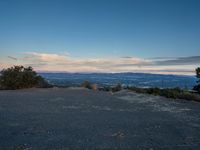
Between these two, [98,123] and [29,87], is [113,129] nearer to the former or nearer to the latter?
[98,123]

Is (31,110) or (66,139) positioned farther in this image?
(31,110)

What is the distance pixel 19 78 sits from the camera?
31.5 m

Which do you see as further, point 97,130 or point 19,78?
point 19,78

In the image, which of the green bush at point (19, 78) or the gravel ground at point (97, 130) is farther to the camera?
the green bush at point (19, 78)

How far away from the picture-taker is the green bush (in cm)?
3115

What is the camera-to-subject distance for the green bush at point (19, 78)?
31153mm

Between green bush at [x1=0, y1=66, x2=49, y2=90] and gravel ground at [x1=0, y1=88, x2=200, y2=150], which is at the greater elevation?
green bush at [x1=0, y1=66, x2=49, y2=90]

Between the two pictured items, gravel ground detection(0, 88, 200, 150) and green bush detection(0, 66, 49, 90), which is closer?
gravel ground detection(0, 88, 200, 150)

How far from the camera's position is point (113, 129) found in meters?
10.8

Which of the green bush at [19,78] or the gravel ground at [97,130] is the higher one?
the green bush at [19,78]

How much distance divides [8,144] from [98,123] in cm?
425

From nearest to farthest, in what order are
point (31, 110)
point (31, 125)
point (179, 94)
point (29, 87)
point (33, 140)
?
point (33, 140), point (31, 125), point (31, 110), point (179, 94), point (29, 87)

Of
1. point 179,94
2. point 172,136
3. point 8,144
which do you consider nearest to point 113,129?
point 172,136

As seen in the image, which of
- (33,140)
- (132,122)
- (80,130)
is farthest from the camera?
(132,122)
